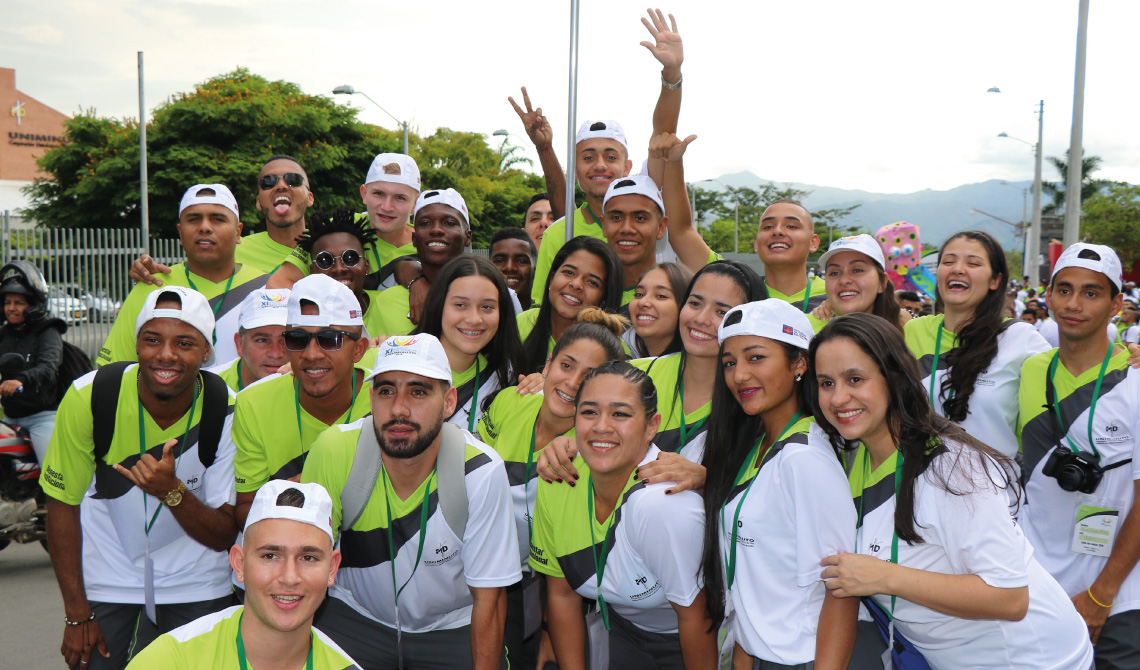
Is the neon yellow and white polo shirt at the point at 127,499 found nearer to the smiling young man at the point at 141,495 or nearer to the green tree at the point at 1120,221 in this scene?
the smiling young man at the point at 141,495

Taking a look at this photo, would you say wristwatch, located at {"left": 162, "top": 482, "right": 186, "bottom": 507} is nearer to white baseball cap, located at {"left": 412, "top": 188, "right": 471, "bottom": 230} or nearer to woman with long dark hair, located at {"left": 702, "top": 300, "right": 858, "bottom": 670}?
woman with long dark hair, located at {"left": 702, "top": 300, "right": 858, "bottom": 670}

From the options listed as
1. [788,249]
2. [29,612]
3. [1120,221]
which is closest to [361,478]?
[788,249]

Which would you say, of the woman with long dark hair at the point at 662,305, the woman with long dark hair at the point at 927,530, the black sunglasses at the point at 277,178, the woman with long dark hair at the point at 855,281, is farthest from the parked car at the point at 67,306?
the woman with long dark hair at the point at 927,530

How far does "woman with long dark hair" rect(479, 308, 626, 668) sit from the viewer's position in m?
4.32

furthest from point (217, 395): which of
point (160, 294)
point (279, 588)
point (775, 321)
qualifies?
point (775, 321)

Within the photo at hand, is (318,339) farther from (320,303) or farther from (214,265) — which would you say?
(214,265)

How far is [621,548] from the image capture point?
375cm

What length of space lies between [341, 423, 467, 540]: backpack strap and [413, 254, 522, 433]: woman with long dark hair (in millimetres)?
872

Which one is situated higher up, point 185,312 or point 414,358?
point 185,312

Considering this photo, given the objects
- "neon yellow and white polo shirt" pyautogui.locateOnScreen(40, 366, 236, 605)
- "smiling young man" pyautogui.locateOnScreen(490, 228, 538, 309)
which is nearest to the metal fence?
"smiling young man" pyautogui.locateOnScreen(490, 228, 538, 309)

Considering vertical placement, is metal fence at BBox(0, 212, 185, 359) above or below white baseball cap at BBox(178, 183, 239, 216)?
below

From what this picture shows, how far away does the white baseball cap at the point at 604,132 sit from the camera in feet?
21.5

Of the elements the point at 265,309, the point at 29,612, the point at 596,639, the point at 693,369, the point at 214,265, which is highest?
the point at 214,265

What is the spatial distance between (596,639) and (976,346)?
2679mm
